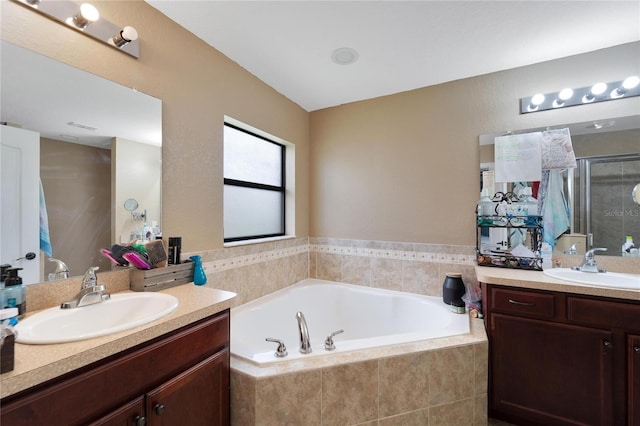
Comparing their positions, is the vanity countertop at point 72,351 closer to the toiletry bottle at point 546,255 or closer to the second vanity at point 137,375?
the second vanity at point 137,375

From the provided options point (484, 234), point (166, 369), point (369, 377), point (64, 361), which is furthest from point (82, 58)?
point (484, 234)

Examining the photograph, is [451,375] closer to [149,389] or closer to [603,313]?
[603,313]

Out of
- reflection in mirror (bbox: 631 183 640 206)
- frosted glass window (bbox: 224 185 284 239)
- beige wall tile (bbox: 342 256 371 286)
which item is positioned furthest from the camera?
beige wall tile (bbox: 342 256 371 286)

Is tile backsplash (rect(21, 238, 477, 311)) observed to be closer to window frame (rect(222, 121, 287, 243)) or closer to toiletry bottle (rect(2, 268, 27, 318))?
window frame (rect(222, 121, 287, 243))

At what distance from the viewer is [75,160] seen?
125cm

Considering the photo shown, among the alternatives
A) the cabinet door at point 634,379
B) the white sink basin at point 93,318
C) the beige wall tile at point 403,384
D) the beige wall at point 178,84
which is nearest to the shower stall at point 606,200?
the cabinet door at point 634,379

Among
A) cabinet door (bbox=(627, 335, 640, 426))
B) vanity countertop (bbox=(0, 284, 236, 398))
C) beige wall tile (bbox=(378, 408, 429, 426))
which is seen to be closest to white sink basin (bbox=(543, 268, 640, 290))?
cabinet door (bbox=(627, 335, 640, 426))

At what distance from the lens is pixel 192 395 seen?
3.62 feet

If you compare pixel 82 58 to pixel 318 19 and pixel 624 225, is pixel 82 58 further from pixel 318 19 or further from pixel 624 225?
pixel 624 225

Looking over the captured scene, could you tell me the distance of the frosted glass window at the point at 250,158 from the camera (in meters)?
2.28

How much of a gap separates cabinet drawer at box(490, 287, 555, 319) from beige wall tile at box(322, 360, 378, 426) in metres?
0.91

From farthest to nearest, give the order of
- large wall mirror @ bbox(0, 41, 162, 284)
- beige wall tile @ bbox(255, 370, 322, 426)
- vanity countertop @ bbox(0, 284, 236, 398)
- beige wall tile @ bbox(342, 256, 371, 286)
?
beige wall tile @ bbox(342, 256, 371, 286)
beige wall tile @ bbox(255, 370, 322, 426)
large wall mirror @ bbox(0, 41, 162, 284)
vanity countertop @ bbox(0, 284, 236, 398)

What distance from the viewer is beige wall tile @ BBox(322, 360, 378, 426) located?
1.35 metres

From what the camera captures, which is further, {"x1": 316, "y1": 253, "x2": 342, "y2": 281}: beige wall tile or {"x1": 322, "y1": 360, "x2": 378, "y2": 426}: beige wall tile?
{"x1": 316, "y1": 253, "x2": 342, "y2": 281}: beige wall tile
